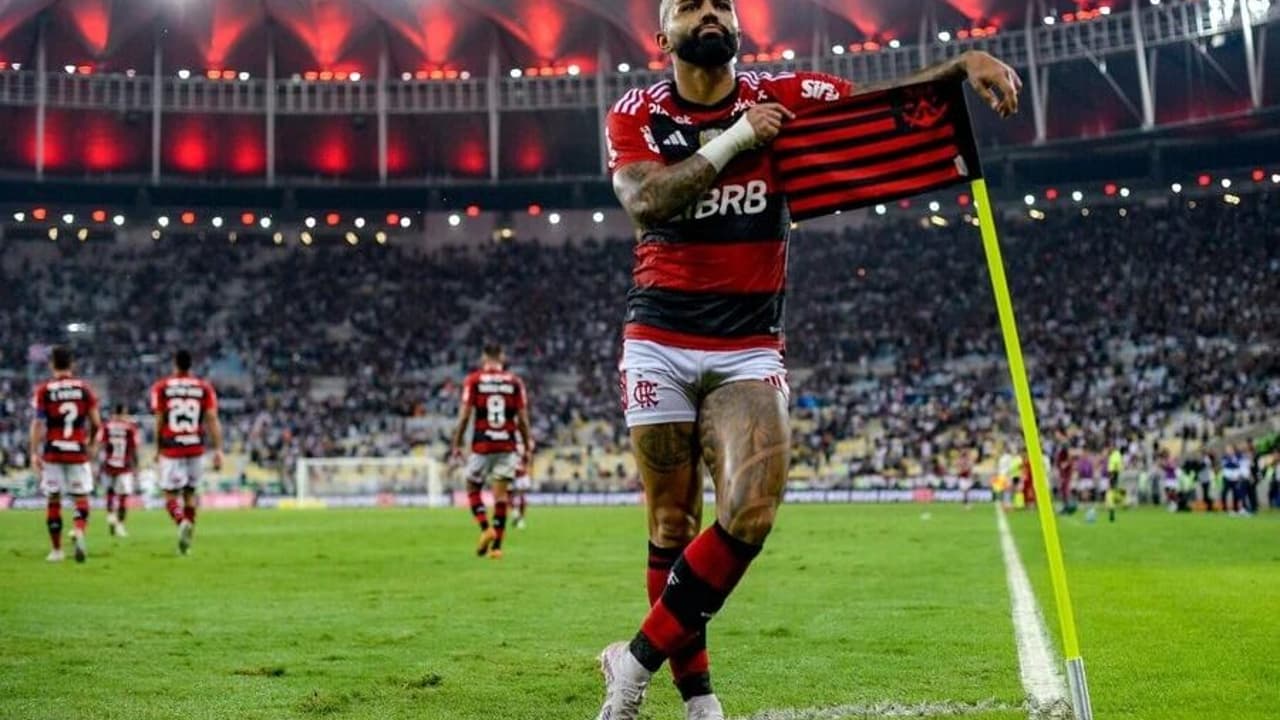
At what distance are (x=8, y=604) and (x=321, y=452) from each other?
39606 millimetres

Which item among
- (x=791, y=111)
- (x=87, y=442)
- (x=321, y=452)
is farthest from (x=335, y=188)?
(x=791, y=111)

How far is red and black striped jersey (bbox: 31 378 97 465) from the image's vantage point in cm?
1677

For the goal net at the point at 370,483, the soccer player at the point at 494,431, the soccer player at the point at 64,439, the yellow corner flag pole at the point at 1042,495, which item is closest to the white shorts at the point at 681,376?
the yellow corner flag pole at the point at 1042,495

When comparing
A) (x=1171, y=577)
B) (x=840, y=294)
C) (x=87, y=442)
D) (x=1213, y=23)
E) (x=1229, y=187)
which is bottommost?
(x=1171, y=577)

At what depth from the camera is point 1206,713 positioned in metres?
5.62

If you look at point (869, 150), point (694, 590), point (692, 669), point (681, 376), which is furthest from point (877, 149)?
point (692, 669)

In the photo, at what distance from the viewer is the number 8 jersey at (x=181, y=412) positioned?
714 inches

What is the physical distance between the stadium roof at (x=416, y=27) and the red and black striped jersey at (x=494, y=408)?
1772 inches

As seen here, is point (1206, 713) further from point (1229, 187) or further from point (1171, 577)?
point (1229, 187)

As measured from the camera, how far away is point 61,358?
653 inches

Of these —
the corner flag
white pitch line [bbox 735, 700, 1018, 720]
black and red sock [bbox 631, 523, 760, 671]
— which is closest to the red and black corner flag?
the corner flag

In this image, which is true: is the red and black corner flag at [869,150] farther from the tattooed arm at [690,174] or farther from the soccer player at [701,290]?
the tattooed arm at [690,174]

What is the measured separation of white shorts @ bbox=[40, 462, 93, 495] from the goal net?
87.3 feet

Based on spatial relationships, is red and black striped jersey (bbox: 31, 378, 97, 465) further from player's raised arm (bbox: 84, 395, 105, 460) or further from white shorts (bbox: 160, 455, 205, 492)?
white shorts (bbox: 160, 455, 205, 492)
